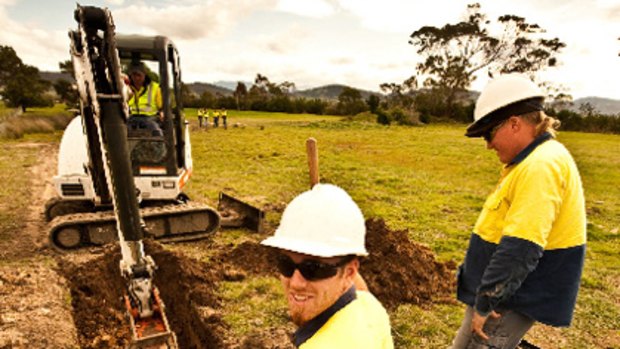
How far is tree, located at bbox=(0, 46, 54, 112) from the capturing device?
5044cm

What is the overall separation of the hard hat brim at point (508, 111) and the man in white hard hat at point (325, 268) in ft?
3.88

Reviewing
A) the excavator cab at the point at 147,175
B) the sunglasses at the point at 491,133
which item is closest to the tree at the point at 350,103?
the excavator cab at the point at 147,175

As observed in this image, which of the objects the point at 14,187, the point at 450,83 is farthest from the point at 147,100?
the point at 450,83

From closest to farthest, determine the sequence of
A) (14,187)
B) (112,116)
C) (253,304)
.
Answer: (112,116) → (253,304) → (14,187)

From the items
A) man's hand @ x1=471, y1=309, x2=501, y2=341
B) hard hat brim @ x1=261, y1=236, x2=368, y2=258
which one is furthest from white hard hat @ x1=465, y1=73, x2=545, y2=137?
hard hat brim @ x1=261, y1=236, x2=368, y2=258

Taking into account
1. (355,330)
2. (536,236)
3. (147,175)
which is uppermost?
(536,236)

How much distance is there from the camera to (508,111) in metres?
2.25

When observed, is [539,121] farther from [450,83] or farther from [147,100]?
[450,83]

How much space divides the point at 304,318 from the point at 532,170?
4.80 ft

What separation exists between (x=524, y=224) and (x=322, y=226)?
3.82 feet

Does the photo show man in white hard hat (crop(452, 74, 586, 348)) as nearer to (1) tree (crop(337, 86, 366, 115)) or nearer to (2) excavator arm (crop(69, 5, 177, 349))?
(2) excavator arm (crop(69, 5, 177, 349))

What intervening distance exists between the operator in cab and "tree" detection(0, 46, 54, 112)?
56.2 metres

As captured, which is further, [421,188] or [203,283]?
[421,188]

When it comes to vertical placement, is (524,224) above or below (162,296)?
above
